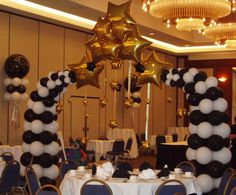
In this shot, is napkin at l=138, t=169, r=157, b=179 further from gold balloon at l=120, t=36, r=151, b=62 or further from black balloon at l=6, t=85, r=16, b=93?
black balloon at l=6, t=85, r=16, b=93

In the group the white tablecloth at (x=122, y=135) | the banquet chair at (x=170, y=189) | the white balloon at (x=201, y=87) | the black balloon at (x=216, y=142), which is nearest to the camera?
the banquet chair at (x=170, y=189)

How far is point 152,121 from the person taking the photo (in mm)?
21016

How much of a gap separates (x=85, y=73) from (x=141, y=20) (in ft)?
19.2

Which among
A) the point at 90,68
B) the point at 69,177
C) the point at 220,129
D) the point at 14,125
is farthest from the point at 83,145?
the point at 69,177

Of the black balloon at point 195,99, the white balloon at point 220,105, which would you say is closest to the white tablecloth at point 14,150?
the black balloon at point 195,99

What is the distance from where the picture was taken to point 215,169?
364 inches

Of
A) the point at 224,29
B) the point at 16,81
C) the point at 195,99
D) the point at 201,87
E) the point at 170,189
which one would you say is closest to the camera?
the point at 170,189

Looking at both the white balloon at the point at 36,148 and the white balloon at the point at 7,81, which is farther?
the white balloon at the point at 7,81

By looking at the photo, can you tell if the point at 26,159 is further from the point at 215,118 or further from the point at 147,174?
the point at 147,174

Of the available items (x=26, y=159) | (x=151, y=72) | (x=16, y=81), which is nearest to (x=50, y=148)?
(x=26, y=159)

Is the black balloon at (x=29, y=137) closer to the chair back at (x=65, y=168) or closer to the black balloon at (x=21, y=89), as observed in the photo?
the chair back at (x=65, y=168)

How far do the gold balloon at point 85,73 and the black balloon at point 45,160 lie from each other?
1.59 metres

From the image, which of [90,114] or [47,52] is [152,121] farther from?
[47,52]

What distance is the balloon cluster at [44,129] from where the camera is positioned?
1048cm
